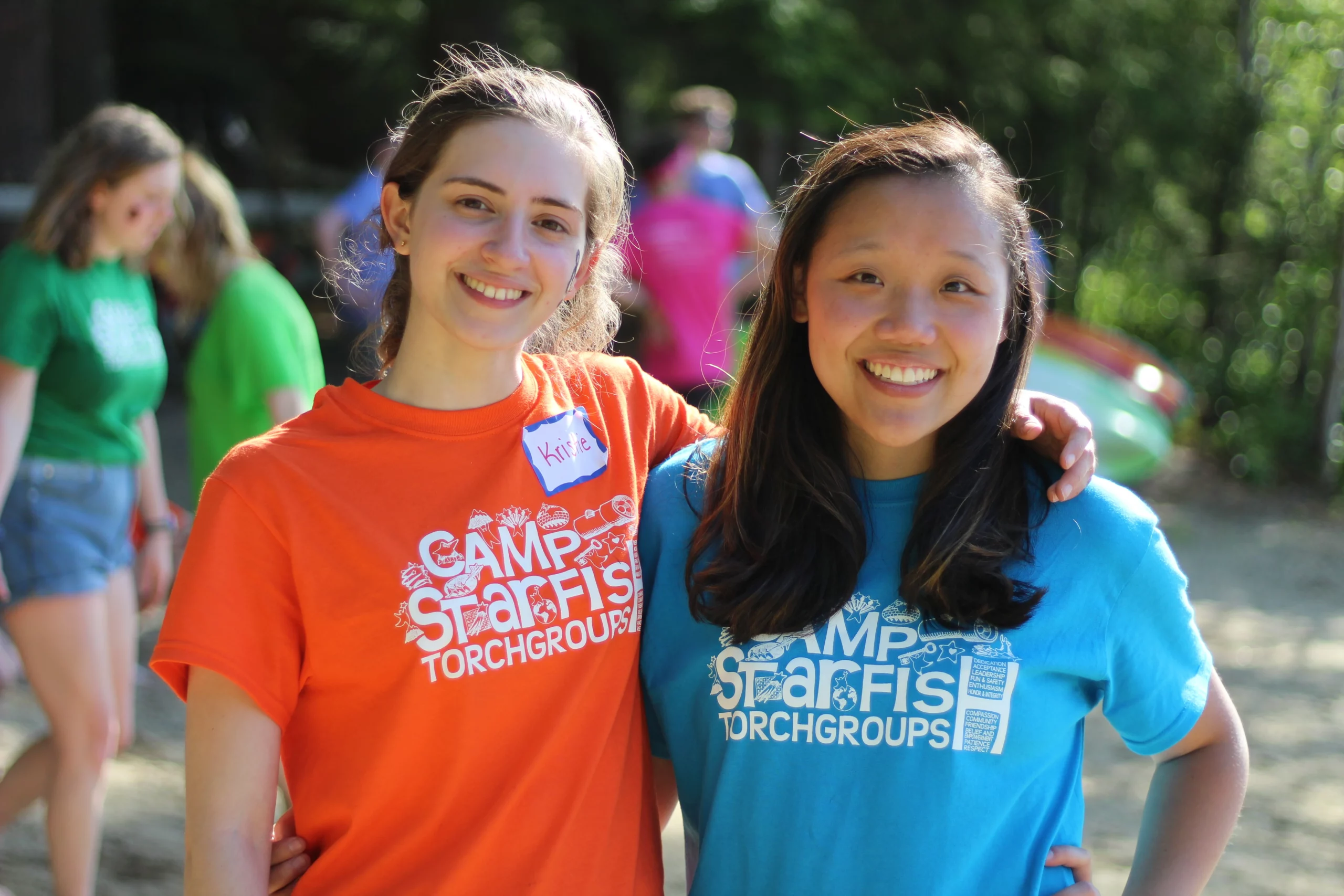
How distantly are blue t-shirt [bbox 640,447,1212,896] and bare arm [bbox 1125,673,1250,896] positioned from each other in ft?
0.21

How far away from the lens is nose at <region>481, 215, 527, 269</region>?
1775mm

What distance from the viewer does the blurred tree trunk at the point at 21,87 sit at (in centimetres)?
752

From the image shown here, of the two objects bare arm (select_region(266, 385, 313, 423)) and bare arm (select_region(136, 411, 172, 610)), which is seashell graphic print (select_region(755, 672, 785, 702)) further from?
bare arm (select_region(136, 411, 172, 610))

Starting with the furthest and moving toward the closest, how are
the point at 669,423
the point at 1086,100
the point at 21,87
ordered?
the point at 1086,100 → the point at 21,87 → the point at 669,423

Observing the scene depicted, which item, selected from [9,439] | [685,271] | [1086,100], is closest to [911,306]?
[9,439]

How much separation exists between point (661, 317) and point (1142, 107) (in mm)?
8925

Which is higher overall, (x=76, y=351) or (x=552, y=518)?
(x=552, y=518)

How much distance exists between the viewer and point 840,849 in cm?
166

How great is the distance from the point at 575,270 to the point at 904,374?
52 centimetres

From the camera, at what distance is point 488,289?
1812 millimetres

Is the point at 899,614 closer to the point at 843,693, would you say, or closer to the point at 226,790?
the point at 843,693

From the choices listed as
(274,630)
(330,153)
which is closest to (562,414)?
(274,630)

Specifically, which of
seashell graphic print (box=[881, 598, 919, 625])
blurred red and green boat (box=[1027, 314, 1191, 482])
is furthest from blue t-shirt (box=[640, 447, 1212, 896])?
blurred red and green boat (box=[1027, 314, 1191, 482])

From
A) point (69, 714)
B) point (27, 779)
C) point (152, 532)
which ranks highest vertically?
point (152, 532)
